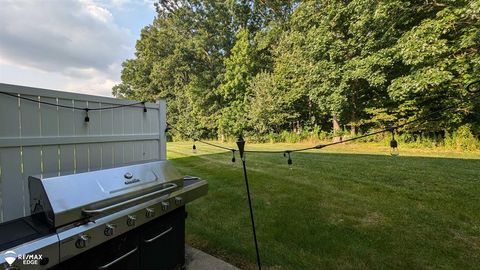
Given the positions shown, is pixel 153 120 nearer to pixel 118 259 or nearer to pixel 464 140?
pixel 118 259

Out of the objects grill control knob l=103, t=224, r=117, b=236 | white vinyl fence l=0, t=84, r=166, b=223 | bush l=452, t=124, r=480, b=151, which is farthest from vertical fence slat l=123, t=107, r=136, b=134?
bush l=452, t=124, r=480, b=151

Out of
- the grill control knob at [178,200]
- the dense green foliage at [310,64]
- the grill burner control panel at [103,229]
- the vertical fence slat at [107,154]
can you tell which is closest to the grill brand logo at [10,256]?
the grill burner control panel at [103,229]

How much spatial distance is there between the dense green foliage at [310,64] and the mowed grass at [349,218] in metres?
3.47

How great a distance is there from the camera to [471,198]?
311 cm

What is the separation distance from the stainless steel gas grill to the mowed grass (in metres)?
0.82

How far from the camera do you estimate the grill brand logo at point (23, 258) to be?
2.70 ft

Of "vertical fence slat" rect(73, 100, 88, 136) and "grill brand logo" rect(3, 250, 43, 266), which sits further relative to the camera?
"vertical fence slat" rect(73, 100, 88, 136)

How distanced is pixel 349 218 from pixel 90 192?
8.40 ft

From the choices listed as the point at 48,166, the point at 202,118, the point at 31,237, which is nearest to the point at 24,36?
the point at 48,166

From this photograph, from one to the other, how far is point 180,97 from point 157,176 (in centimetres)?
1851

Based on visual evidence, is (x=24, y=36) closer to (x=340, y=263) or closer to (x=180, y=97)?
(x=340, y=263)

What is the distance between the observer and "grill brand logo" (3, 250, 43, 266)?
822mm

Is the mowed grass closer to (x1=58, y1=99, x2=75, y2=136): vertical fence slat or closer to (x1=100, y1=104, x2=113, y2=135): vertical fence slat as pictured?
(x1=100, y1=104, x2=113, y2=135): vertical fence slat

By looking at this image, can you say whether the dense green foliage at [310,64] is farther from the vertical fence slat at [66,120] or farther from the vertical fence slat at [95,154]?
the vertical fence slat at [66,120]
